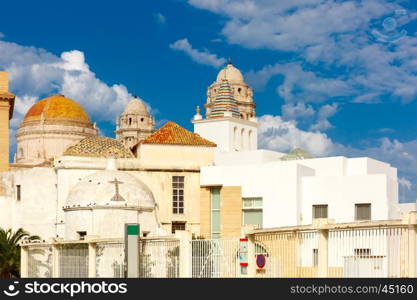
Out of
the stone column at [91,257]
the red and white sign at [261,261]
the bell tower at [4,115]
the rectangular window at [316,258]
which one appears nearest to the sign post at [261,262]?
the red and white sign at [261,261]

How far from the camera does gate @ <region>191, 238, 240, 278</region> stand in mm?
19312

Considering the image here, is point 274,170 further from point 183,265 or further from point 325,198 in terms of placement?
point 183,265

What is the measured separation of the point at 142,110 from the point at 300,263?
75874 millimetres

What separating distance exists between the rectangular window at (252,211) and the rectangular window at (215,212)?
192 cm

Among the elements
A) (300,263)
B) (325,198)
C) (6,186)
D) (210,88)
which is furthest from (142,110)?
(300,263)

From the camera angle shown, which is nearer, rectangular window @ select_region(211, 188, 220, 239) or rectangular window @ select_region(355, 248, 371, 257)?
rectangular window @ select_region(355, 248, 371, 257)

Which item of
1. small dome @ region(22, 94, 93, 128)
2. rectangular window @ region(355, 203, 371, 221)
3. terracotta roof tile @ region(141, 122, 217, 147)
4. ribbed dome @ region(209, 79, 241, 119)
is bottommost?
rectangular window @ region(355, 203, 371, 221)

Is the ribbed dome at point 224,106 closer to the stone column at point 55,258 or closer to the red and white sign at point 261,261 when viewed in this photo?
the stone column at point 55,258

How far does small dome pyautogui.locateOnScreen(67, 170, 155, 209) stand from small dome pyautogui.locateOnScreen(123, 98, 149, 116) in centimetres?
5304

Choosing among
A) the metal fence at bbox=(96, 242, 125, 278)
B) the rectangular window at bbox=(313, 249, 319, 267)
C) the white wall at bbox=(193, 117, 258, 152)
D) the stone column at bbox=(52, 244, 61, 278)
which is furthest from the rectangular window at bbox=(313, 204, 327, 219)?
the rectangular window at bbox=(313, 249, 319, 267)

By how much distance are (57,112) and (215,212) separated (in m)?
28.4

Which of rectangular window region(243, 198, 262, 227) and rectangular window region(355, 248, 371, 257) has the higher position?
rectangular window region(243, 198, 262, 227)

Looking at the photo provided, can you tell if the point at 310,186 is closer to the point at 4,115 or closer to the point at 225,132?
the point at 225,132

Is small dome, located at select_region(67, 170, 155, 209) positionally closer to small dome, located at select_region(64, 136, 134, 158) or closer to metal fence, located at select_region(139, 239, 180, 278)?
small dome, located at select_region(64, 136, 134, 158)
